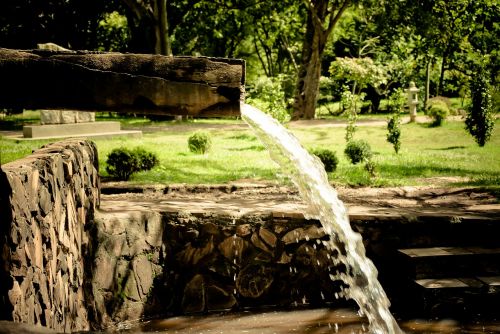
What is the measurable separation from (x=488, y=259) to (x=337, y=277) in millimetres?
1536

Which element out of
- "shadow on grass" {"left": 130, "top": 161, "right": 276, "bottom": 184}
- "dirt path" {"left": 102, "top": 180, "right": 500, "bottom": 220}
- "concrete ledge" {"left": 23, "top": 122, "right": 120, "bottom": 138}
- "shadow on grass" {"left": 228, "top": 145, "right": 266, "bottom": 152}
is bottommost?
"dirt path" {"left": 102, "top": 180, "right": 500, "bottom": 220}

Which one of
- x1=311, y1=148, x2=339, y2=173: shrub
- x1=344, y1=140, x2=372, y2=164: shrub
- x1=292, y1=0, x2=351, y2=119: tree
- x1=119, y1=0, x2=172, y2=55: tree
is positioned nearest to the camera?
x1=311, y1=148, x2=339, y2=173: shrub

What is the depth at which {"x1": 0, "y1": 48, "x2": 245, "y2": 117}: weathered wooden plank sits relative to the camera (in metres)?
2.46

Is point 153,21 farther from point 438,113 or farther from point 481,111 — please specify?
point 481,111

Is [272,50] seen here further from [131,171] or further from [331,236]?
[331,236]

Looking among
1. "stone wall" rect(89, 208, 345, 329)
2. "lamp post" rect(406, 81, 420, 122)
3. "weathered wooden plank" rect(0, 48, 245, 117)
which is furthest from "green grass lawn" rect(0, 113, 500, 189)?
"weathered wooden plank" rect(0, 48, 245, 117)

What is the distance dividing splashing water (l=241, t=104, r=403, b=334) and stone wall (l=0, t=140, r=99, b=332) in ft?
5.44

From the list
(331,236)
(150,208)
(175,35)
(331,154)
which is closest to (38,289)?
(150,208)

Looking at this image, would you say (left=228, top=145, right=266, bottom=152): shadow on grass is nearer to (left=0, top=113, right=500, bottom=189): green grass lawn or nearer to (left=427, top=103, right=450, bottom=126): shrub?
(left=0, top=113, right=500, bottom=189): green grass lawn

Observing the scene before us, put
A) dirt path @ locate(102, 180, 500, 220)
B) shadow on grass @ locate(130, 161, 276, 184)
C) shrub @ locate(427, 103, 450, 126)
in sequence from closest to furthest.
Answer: dirt path @ locate(102, 180, 500, 220) → shadow on grass @ locate(130, 161, 276, 184) → shrub @ locate(427, 103, 450, 126)

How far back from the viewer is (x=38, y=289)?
10.9ft

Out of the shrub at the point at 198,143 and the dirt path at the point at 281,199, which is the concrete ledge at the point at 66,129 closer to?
the shrub at the point at 198,143

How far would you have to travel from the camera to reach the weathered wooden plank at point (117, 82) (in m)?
2.46

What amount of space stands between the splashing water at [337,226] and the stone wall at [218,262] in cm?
22
